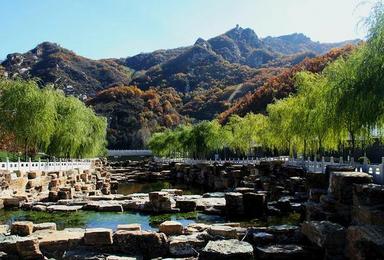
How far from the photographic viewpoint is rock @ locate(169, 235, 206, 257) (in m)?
14.0

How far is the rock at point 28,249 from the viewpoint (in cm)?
1345

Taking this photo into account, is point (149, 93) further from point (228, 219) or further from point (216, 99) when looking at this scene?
point (228, 219)

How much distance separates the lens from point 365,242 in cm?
1070

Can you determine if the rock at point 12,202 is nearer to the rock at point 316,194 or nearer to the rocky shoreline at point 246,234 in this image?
the rocky shoreline at point 246,234

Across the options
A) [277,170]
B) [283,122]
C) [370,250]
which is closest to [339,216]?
[370,250]

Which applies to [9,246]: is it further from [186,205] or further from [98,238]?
[186,205]

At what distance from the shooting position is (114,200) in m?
27.6

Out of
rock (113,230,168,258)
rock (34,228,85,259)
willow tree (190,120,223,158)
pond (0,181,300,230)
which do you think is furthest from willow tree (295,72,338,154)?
willow tree (190,120,223,158)

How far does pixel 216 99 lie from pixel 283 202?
15319 centimetres

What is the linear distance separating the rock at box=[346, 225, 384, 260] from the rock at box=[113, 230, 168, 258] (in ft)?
19.0

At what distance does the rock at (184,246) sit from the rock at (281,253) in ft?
7.06

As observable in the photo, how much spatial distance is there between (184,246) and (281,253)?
3224 millimetres

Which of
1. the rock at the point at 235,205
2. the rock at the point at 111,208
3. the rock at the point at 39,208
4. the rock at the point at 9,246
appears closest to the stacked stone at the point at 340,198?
the rock at the point at 235,205

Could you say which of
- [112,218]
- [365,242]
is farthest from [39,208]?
[365,242]
